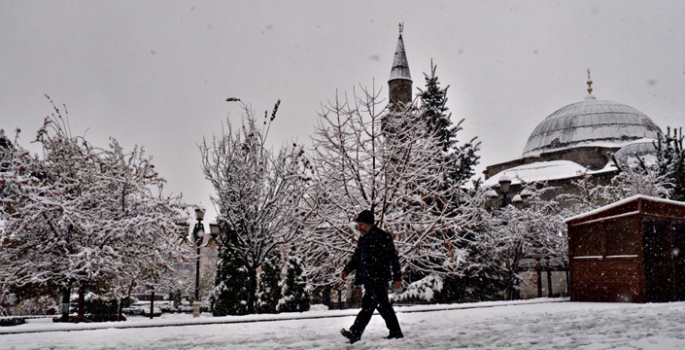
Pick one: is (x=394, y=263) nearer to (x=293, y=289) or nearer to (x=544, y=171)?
(x=293, y=289)

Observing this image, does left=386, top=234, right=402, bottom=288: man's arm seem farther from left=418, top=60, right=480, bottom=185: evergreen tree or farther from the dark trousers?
left=418, top=60, right=480, bottom=185: evergreen tree

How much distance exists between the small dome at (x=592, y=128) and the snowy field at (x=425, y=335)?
1832 inches

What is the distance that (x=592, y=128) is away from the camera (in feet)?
171

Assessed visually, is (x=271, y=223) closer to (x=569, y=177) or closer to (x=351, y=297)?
(x=351, y=297)

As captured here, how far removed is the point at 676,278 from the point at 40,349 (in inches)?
494

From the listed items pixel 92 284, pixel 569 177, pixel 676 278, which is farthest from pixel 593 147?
pixel 92 284

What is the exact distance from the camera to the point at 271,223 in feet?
48.9

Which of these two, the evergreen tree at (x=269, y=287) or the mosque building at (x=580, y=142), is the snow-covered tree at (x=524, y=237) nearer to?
the evergreen tree at (x=269, y=287)

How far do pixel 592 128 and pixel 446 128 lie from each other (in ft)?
119

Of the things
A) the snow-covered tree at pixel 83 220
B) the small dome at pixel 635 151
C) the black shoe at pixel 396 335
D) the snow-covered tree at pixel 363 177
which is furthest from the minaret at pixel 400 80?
the black shoe at pixel 396 335

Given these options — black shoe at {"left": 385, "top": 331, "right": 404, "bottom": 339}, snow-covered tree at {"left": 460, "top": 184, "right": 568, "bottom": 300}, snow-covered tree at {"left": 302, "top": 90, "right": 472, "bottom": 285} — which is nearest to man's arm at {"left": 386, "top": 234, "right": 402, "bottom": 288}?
black shoe at {"left": 385, "top": 331, "right": 404, "bottom": 339}

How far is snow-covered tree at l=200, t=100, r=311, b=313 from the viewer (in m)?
14.3

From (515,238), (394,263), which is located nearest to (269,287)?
(515,238)

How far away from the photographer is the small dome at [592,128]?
51094mm
